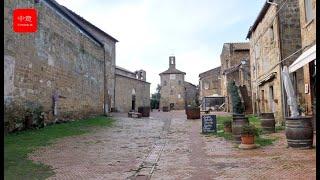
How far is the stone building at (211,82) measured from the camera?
61894 mm

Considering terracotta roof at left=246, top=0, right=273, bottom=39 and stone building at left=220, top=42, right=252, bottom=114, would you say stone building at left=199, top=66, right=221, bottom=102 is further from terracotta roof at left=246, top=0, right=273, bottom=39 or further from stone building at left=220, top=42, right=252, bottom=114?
terracotta roof at left=246, top=0, right=273, bottom=39

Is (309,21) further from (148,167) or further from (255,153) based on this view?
(148,167)

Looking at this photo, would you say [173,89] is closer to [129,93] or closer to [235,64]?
[129,93]

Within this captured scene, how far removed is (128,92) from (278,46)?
2727cm

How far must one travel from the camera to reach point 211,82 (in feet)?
206

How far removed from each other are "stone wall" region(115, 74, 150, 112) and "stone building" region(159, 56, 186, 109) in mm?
15723

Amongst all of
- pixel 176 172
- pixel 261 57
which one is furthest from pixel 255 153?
pixel 261 57

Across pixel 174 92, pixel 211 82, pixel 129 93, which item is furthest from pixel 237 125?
pixel 174 92

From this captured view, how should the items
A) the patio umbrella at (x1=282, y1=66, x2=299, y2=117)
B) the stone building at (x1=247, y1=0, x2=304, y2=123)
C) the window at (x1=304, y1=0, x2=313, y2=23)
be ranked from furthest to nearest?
the stone building at (x1=247, y1=0, x2=304, y2=123) → the window at (x1=304, y1=0, x2=313, y2=23) → the patio umbrella at (x1=282, y1=66, x2=299, y2=117)

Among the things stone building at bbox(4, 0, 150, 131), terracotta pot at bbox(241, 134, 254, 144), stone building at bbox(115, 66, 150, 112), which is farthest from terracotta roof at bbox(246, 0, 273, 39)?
stone building at bbox(115, 66, 150, 112)

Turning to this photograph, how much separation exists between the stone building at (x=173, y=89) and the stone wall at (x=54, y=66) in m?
42.9

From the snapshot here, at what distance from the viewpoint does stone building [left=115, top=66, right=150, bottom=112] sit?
1591 inches

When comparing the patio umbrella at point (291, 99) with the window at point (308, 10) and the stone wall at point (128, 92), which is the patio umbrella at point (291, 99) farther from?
the stone wall at point (128, 92)
